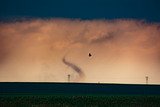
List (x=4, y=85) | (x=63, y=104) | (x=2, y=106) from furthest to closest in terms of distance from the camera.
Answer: (x=4, y=85) < (x=63, y=104) < (x=2, y=106)

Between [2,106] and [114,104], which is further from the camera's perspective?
[114,104]

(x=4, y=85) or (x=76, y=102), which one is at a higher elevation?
(x=4, y=85)

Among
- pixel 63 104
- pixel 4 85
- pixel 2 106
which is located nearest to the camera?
pixel 2 106

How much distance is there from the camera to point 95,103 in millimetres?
62844

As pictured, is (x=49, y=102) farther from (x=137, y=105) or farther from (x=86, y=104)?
(x=137, y=105)

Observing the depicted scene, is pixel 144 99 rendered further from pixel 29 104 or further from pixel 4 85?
pixel 4 85

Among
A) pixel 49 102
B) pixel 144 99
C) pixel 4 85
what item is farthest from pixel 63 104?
pixel 4 85

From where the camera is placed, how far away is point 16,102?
60500 millimetres

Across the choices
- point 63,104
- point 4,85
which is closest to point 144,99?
point 63,104

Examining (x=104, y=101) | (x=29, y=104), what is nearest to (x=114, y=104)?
(x=104, y=101)

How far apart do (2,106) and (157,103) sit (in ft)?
62.0

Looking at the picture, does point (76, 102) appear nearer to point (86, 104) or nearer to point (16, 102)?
point (86, 104)

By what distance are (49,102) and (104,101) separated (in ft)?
21.7

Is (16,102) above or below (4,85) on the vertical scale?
below
